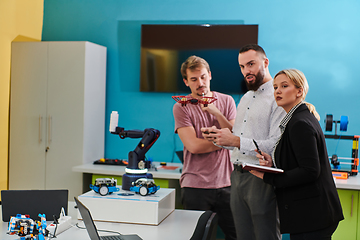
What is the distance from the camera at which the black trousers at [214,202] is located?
7.96 ft

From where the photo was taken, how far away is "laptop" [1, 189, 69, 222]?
1867 mm

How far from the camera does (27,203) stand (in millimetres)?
1875

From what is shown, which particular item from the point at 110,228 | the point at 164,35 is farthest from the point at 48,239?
the point at 164,35

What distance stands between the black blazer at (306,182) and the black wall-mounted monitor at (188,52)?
206 cm

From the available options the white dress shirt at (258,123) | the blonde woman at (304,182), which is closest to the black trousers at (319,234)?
the blonde woman at (304,182)

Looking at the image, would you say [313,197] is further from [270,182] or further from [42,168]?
[42,168]

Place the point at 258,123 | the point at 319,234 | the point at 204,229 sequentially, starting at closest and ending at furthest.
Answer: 1. the point at 204,229
2. the point at 319,234
3. the point at 258,123

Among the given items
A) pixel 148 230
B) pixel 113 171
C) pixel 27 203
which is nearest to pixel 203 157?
pixel 148 230

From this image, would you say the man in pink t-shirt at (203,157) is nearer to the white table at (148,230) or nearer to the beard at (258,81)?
the beard at (258,81)

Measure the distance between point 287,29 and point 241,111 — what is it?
1.89 metres

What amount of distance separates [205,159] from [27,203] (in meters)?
1.13

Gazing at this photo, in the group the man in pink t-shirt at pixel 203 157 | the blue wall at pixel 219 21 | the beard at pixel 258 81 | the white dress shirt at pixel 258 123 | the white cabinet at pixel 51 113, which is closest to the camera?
the white dress shirt at pixel 258 123

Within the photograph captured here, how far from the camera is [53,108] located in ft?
12.5

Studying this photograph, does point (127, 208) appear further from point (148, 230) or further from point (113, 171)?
point (113, 171)
